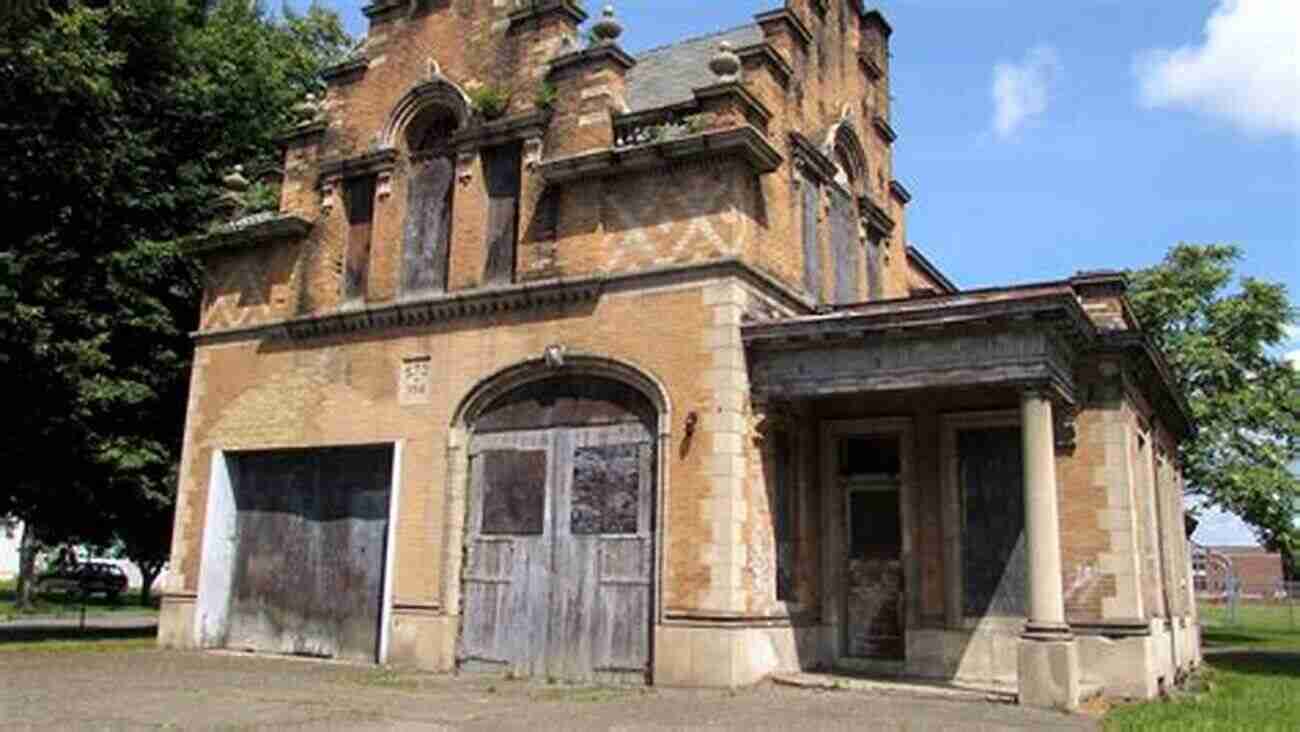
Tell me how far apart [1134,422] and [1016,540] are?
2.66 meters

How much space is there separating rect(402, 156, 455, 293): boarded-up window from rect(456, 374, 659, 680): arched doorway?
2632 millimetres

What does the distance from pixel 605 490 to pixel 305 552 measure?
6.02m

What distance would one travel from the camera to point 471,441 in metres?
16.7

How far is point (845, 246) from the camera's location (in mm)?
19219

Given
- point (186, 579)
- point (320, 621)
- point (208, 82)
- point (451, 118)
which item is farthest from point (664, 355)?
point (208, 82)

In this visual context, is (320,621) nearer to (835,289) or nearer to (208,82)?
(835,289)

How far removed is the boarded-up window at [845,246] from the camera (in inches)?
738

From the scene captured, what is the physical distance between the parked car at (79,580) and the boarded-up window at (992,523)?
41.9 meters

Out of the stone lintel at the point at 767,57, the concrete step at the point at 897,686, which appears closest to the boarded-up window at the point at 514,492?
the concrete step at the point at 897,686

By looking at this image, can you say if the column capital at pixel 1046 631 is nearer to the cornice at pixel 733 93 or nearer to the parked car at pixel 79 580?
the cornice at pixel 733 93

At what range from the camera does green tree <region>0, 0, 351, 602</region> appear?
19.9 meters

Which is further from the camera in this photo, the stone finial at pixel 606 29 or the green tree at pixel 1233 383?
the green tree at pixel 1233 383

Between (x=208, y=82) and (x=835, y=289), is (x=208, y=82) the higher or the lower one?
the higher one

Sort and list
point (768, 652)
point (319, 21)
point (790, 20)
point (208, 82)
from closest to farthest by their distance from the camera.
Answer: point (768, 652) < point (790, 20) < point (208, 82) < point (319, 21)
